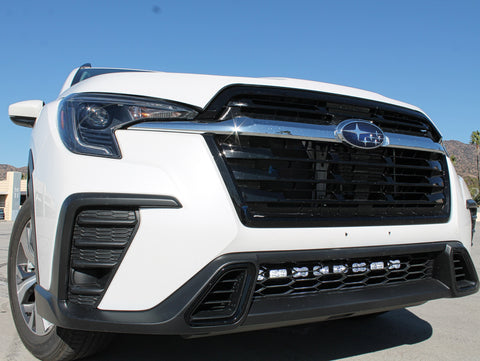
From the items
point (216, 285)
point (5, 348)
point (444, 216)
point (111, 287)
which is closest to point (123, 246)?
point (111, 287)

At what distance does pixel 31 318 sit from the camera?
2.45 m

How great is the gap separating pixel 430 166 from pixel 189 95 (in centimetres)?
139

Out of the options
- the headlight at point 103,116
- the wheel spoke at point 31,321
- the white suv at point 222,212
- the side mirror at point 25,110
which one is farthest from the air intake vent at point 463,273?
the side mirror at point 25,110

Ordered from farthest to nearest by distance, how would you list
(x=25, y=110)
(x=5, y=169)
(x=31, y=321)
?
(x=5, y=169) → (x=25, y=110) → (x=31, y=321)

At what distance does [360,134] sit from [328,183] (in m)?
0.29

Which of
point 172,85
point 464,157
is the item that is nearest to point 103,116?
point 172,85

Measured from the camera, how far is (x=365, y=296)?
2166 mm

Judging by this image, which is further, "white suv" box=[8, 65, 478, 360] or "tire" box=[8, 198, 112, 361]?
"tire" box=[8, 198, 112, 361]

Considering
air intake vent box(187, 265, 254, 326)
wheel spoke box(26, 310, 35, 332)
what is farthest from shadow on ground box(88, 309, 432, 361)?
air intake vent box(187, 265, 254, 326)

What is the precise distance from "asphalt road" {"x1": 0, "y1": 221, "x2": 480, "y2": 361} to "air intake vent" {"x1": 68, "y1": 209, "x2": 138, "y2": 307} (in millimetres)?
715

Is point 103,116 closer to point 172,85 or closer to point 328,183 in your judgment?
point 172,85

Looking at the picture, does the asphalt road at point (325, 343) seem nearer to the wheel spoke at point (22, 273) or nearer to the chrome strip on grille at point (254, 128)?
the wheel spoke at point (22, 273)

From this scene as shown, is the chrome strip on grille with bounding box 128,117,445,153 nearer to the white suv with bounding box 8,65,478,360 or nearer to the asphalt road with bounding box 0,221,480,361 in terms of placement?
the white suv with bounding box 8,65,478,360

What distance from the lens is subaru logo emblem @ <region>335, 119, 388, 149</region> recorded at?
214 cm
